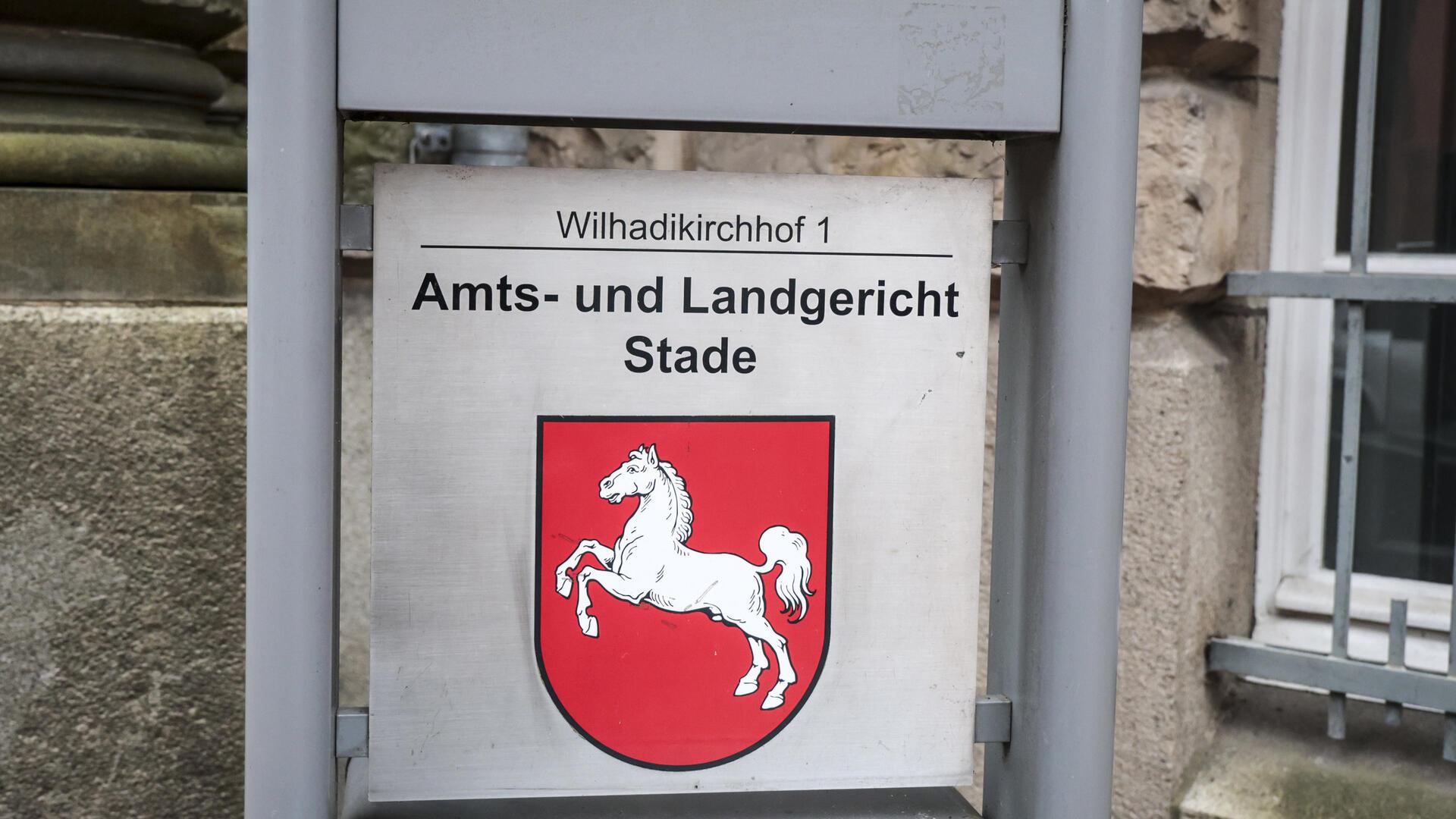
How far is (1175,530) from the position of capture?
211cm

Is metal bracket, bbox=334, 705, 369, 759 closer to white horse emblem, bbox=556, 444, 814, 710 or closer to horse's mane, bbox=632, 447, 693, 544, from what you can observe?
white horse emblem, bbox=556, 444, 814, 710

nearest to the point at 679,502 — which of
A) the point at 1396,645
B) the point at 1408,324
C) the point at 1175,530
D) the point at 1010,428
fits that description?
the point at 1010,428

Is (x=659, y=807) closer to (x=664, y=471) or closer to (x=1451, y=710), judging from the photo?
(x=664, y=471)

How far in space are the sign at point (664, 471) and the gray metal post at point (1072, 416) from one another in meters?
0.06

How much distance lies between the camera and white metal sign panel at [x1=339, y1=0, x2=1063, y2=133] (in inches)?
44.9

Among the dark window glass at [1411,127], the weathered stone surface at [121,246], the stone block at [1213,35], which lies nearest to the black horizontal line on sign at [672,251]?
the stone block at [1213,35]

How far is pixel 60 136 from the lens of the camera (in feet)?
6.94

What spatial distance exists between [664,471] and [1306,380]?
1460 mm

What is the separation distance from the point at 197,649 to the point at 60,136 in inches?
34.5

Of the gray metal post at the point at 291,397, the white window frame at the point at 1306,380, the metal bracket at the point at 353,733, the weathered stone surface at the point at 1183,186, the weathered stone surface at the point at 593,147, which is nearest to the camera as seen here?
the gray metal post at the point at 291,397

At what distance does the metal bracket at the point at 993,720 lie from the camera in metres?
1.36

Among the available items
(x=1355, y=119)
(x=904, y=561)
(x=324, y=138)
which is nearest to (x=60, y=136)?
(x=324, y=138)

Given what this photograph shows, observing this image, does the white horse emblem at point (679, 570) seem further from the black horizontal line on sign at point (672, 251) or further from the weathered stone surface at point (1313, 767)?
the weathered stone surface at point (1313, 767)

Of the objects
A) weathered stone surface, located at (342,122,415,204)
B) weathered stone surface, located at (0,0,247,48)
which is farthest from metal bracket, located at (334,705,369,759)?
weathered stone surface, located at (342,122,415,204)
